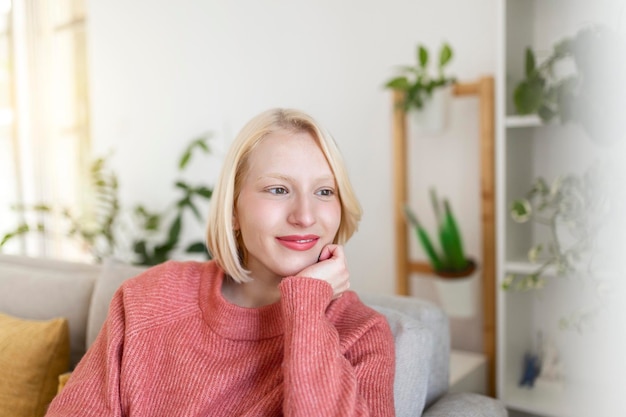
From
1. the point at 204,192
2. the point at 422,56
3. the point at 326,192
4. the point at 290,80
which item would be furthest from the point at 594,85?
the point at 204,192

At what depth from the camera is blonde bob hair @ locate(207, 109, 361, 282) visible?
3.91 ft

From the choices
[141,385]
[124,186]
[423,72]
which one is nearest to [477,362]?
[423,72]

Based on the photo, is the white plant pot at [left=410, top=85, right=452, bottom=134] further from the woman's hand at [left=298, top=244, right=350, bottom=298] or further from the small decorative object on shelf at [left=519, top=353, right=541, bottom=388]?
the woman's hand at [left=298, top=244, right=350, bottom=298]

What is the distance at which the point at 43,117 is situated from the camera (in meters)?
4.00

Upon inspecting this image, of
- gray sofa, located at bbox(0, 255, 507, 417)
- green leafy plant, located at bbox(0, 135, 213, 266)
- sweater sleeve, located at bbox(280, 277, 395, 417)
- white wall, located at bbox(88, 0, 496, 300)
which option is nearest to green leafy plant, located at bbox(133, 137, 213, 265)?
green leafy plant, located at bbox(0, 135, 213, 266)

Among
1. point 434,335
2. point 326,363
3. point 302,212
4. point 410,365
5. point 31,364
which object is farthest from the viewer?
point 31,364

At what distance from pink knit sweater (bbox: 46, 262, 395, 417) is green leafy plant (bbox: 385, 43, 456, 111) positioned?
3.37ft

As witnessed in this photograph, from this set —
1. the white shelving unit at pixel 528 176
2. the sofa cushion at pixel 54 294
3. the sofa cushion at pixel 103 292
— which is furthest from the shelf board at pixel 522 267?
the sofa cushion at pixel 54 294

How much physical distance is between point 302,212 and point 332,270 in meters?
0.12

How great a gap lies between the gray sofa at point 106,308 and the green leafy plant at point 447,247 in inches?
23.5

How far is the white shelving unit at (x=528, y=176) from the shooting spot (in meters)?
1.86

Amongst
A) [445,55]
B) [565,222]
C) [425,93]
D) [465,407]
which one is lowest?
[465,407]

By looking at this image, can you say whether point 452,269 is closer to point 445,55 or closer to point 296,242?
point 445,55

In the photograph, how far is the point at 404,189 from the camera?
229 centimetres
